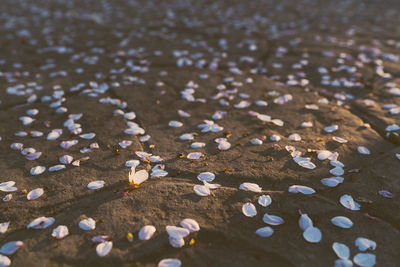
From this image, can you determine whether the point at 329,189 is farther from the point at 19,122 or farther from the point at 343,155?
the point at 19,122

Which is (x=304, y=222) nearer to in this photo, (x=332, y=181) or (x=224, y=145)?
(x=332, y=181)

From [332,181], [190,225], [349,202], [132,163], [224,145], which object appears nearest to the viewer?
[190,225]

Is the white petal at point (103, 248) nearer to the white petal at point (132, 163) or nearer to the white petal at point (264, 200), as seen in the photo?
the white petal at point (132, 163)

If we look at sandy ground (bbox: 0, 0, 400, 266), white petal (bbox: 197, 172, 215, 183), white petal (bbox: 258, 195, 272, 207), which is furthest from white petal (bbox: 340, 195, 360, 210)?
white petal (bbox: 197, 172, 215, 183)

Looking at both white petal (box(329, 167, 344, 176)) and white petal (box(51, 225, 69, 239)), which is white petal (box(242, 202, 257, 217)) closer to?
white petal (box(329, 167, 344, 176))

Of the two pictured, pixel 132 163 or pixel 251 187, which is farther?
pixel 132 163

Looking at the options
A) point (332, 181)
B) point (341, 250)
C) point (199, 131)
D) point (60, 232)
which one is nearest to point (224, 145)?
point (199, 131)

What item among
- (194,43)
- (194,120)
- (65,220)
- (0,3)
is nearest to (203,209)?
(65,220)
